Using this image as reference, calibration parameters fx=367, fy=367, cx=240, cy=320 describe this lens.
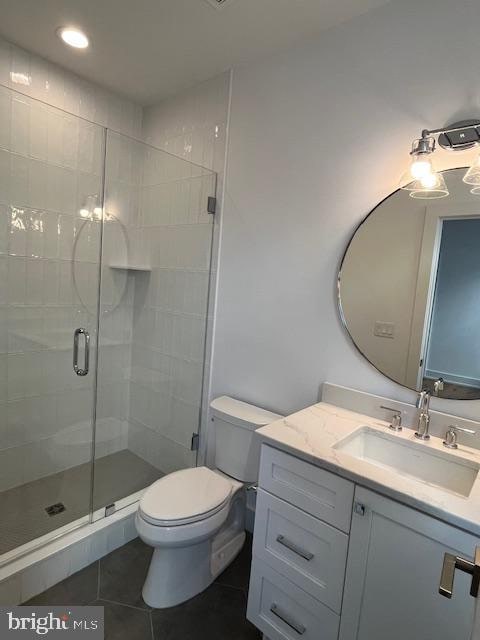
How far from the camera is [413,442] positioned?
54.3 inches

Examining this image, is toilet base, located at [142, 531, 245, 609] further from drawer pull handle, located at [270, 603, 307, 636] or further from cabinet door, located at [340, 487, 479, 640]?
cabinet door, located at [340, 487, 479, 640]

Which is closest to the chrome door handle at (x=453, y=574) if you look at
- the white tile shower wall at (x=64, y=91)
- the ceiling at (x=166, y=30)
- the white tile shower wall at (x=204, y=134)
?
the white tile shower wall at (x=204, y=134)

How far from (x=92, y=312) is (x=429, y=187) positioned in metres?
2.03

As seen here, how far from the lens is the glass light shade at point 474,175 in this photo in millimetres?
1331

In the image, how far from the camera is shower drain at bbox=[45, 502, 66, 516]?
A: 6.57 ft

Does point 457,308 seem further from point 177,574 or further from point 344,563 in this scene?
point 177,574

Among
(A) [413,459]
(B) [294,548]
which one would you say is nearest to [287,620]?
(B) [294,548]

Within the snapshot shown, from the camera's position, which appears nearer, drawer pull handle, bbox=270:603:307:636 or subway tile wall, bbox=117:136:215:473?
drawer pull handle, bbox=270:603:307:636

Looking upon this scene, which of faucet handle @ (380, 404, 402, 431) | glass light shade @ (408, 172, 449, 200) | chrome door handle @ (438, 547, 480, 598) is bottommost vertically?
faucet handle @ (380, 404, 402, 431)

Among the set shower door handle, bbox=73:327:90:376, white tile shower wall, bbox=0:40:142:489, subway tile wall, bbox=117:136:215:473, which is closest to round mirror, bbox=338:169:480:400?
subway tile wall, bbox=117:136:215:473

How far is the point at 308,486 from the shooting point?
125 centimetres

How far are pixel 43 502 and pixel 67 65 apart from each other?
256 cm

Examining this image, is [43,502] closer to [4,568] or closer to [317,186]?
[4,568]

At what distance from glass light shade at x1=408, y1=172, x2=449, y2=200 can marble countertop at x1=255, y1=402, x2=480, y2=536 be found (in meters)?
0.95
